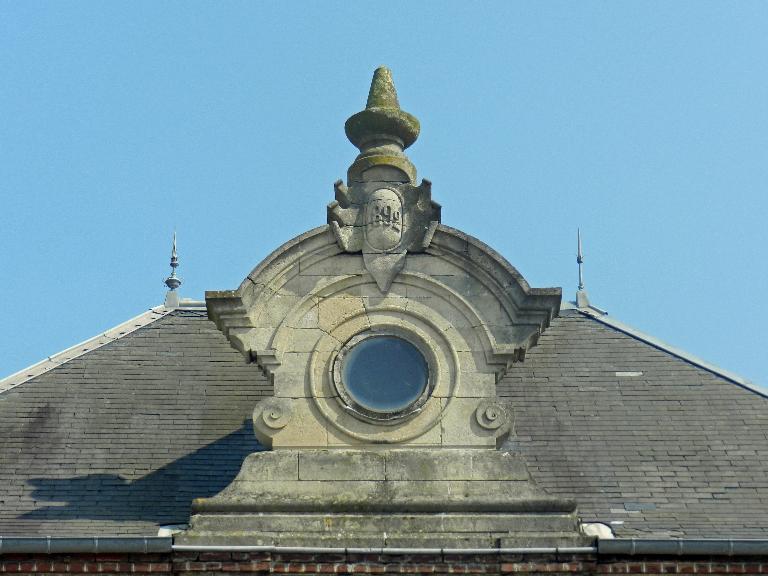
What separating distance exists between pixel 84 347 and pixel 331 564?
16.1ft

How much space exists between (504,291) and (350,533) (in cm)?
269

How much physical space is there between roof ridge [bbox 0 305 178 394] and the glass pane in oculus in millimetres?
3946

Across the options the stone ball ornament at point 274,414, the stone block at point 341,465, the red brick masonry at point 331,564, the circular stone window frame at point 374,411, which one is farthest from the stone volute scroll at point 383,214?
the red brick masonry at point 331,564

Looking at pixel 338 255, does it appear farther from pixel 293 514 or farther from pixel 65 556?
pixel 65 556

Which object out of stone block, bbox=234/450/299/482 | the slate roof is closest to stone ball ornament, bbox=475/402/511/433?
the slate roof

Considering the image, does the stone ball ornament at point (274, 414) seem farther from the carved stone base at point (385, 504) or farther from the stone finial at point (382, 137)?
the stone finial at point (382, 137)

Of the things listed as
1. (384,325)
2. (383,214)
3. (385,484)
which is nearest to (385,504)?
(385,484)

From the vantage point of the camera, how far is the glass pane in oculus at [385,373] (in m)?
17.1

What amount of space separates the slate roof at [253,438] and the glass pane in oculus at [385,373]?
173 centimetres

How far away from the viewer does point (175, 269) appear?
21531 millimetres

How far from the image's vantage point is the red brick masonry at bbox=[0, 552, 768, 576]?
53.6 feet

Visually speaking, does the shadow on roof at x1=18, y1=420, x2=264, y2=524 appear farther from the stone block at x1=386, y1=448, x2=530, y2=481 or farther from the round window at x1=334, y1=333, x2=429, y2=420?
the stone block at x1=386, y1=448, x2=530, y2=481

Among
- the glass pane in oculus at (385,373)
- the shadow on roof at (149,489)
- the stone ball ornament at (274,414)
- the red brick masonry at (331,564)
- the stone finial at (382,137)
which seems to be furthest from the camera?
the stone finial at (382,137)

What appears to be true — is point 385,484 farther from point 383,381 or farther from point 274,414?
point 274,414
